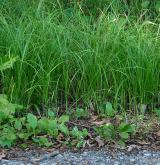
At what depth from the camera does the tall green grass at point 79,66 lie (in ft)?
18.8

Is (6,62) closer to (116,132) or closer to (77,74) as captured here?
(77,74)

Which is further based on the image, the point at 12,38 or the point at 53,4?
the point at 53,4

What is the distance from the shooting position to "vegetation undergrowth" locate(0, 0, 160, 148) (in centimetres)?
550

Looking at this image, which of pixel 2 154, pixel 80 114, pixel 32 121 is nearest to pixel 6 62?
pixel 32 121

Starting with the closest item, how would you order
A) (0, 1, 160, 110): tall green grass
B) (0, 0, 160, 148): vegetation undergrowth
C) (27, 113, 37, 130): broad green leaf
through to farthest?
(27, 113, 37, 130): broad green leaf
(0, 0, 160, 148): vegetation undergrowth
(0, 1, 160, 110): tall green grass

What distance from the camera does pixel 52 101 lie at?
227 inches

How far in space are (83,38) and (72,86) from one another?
0.58 metres

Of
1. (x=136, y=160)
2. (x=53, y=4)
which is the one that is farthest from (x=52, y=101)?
(x=53, y=4)

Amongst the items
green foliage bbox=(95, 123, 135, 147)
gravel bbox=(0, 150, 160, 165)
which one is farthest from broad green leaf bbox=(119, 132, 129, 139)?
gravel bbox=(0, 150, 160, 165)

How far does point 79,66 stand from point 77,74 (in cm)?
9

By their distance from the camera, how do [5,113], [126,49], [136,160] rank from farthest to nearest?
[126,49], [5,113], [136,160]

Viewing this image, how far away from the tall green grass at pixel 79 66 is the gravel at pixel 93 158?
91cm

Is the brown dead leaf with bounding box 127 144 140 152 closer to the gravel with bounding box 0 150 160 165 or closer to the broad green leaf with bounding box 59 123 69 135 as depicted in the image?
the gravel with bounding box 0 150 160 165

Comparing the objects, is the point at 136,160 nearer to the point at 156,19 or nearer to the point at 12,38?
the point at 12,38
